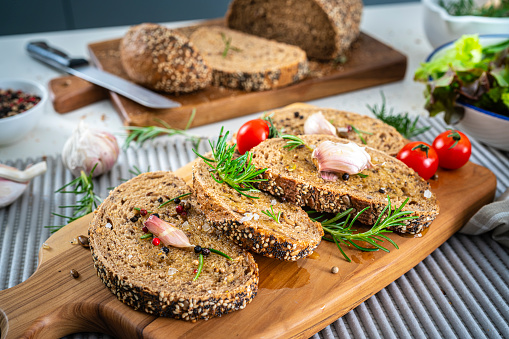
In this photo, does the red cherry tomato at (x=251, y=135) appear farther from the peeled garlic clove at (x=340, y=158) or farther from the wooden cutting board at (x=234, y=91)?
the wooden cutting board at (x=234, y=91)

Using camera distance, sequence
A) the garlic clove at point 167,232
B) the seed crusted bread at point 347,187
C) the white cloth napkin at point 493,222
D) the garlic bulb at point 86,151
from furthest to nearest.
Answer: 1. the garlic bulb at point 86,151
2. the white cloth napkin at point 493,222
3. the seed crusted bread at point 347,187
4. the garlic clove at point 167,232

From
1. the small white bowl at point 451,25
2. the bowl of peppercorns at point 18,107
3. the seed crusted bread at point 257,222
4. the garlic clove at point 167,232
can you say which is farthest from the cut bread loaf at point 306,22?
the garlic clove at point 167,232

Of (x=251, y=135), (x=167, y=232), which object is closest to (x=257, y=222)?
(x=167, y=232)

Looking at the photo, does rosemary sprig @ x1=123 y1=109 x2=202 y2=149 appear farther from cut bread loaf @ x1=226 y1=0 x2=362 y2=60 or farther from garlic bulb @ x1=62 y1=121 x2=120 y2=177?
cut bread loaf @ x1=226 y1=0 x2=362 y2=60

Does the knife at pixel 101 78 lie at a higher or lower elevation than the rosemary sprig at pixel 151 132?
higher

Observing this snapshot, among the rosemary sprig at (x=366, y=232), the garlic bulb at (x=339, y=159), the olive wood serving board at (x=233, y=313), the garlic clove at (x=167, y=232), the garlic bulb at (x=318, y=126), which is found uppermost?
the garlic bulb at (x=339, y=159)

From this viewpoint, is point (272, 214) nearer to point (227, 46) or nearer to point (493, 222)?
point (493, 222)

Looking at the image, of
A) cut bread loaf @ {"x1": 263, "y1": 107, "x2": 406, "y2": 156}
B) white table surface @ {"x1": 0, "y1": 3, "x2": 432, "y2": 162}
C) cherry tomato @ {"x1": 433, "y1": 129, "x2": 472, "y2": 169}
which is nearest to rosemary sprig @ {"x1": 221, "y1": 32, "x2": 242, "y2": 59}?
white table surface @ {"x1": 0, "y1": 3, "x2": 432, "y2": 162}
